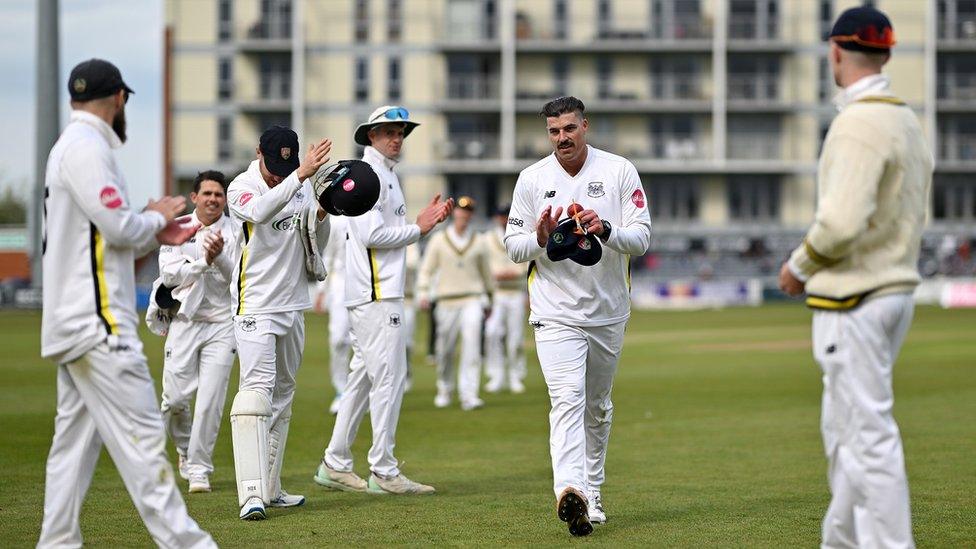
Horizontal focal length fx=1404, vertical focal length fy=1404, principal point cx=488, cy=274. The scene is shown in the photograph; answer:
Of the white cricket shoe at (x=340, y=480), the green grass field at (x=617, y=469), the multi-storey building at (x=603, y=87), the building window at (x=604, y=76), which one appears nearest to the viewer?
the green grass field at (x=617, y=469)

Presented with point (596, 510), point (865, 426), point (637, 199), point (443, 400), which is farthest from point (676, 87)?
point (865, 426)

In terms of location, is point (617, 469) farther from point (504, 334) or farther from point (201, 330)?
point (504, 334)

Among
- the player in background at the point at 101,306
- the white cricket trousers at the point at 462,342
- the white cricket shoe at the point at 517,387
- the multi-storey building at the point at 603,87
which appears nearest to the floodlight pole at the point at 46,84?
the white cricket shoe at the point at 517,387

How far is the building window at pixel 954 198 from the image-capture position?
78938mm

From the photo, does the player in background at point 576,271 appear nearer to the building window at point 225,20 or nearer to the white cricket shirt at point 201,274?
the white cricket shirt at point 201,274

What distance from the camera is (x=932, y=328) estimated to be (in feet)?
123

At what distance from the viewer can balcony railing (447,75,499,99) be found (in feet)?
255

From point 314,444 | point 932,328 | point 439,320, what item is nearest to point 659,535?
point 314,444

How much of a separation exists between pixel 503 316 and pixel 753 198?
59072 millimetres

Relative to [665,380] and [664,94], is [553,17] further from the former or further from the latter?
[665,380]

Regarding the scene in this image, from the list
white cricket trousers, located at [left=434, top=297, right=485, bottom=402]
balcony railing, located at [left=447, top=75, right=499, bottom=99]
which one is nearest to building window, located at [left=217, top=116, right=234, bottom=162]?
balcony railing, located at [left=447, top=75, right=499, bottom=99]

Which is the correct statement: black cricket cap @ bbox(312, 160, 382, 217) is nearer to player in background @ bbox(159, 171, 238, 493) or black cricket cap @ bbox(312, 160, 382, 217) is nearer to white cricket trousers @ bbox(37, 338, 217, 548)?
player in background @ bbox(159, 171, 238, 493)

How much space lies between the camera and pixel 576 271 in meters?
9.38

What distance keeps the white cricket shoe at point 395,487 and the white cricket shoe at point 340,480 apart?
0.37ft
